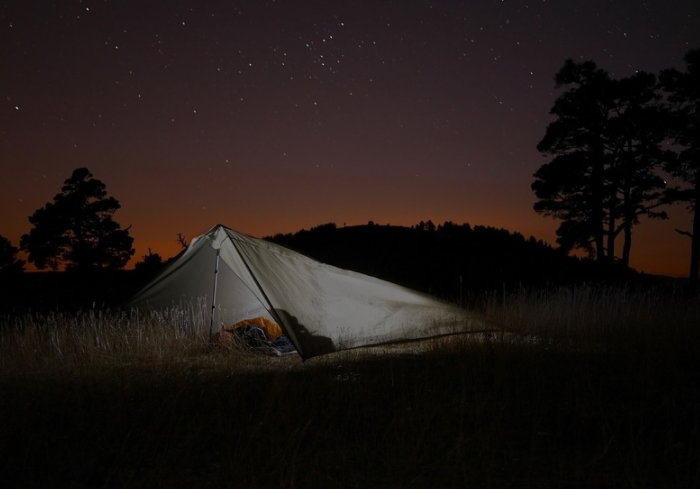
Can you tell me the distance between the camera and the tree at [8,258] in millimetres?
30734

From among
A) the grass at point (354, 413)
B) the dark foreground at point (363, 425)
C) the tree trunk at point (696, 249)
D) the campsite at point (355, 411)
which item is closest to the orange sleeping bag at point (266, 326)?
the campsite at point (355, 411)

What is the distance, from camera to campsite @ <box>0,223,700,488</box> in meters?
3.70

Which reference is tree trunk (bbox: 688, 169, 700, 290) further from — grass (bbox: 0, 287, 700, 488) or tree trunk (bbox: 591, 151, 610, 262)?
grass (bbox: 0, 287, 700, 488)

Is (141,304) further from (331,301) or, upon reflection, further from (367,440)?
(367,440)

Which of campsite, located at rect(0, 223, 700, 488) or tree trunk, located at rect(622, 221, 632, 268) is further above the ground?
tree trunk, located at rect(622, 221, 632, 268)

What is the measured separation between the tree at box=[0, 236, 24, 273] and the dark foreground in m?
28.0

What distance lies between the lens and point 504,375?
613 centimetres

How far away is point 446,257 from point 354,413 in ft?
66.8

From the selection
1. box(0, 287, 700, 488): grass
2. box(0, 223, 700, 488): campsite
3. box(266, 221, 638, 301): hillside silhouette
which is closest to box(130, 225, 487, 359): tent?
box(0, 223, 700, 488): campsite

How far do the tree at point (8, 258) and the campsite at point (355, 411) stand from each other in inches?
998

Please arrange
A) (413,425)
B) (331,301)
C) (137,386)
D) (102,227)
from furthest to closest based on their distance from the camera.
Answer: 1. (102,227)
2. (331,301)
3. (137,386)
4. (413,425)

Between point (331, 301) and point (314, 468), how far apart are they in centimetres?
499

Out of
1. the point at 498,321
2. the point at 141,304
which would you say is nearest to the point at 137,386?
the point at 141,304

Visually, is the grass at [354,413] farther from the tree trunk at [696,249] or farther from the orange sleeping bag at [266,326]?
the tree trunk at [696,249]
